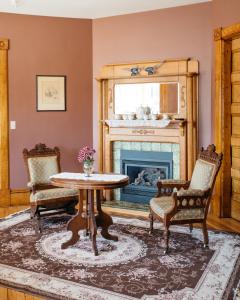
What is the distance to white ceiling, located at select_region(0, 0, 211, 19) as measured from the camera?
5.16 m

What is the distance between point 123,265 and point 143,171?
2623mm

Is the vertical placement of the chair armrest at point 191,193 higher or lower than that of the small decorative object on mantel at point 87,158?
lower

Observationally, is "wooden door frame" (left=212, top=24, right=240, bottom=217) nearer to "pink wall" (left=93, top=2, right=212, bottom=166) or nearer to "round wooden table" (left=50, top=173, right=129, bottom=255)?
"pink wall" (left=93, top=2, right=212, bottom=166)

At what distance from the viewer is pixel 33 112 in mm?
5816

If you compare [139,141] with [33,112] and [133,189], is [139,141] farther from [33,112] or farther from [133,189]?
[33,112]

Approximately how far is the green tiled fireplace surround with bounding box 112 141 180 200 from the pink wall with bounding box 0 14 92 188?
528mm

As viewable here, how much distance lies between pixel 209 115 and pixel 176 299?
9.92ft

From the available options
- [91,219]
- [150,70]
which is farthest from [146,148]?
[91,219]

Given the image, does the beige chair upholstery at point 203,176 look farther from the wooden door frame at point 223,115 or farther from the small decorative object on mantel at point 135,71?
the small decorative object on mantel at point 135,71

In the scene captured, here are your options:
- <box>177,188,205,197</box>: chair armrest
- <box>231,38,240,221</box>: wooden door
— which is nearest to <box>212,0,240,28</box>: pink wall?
<box>231,38,240,221</box>: wooden door

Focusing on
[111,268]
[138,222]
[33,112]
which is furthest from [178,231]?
[33,112]

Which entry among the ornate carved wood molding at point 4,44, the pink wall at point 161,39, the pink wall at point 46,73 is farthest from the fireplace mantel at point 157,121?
the ornate carved wood molding at point 4,44

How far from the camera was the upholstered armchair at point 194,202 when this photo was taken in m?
3.73

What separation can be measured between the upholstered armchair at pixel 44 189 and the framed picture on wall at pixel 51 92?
1008 mm
